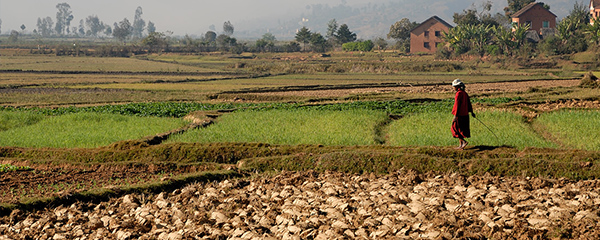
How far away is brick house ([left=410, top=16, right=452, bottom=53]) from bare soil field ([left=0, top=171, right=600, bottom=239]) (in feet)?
243

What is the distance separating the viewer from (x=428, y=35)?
84188mm

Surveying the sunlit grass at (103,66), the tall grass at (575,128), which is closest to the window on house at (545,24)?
the sunlit grass at (103,66)

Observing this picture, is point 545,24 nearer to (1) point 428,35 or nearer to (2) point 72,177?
(1) point 428,35

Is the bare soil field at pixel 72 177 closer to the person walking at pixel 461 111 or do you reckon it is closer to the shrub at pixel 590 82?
the person walking at pixel 461 111

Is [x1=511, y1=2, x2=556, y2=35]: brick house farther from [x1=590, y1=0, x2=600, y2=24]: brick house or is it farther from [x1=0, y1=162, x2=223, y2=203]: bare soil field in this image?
[x1=0, y1=162, x2=223, y2=203]: bare soil field

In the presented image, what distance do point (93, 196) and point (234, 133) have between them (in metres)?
7.03

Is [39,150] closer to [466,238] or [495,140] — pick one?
[495,140]

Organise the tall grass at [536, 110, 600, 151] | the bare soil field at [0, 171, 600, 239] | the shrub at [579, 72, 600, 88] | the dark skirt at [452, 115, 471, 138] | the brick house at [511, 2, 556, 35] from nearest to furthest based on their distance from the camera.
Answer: the bare soil field at [0, 171, 600, 239], the dark skirt at [452, 115, 471, 138], the tall grass at [536, 110, 600, 151], the shrub at [579, 72, 600, 88], the brick house at [511, 2, 556, 35]

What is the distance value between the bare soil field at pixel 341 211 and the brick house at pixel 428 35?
74194 mm

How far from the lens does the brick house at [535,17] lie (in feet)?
248

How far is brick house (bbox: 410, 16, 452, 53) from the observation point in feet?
273

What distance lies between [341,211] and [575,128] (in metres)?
9.93

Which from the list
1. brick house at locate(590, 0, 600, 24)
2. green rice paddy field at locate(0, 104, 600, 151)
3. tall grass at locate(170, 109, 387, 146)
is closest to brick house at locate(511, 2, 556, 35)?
brick house at locate(590, 0, 600, 24)

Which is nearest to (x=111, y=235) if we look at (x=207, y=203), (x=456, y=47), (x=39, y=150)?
(x=207, y=203)
